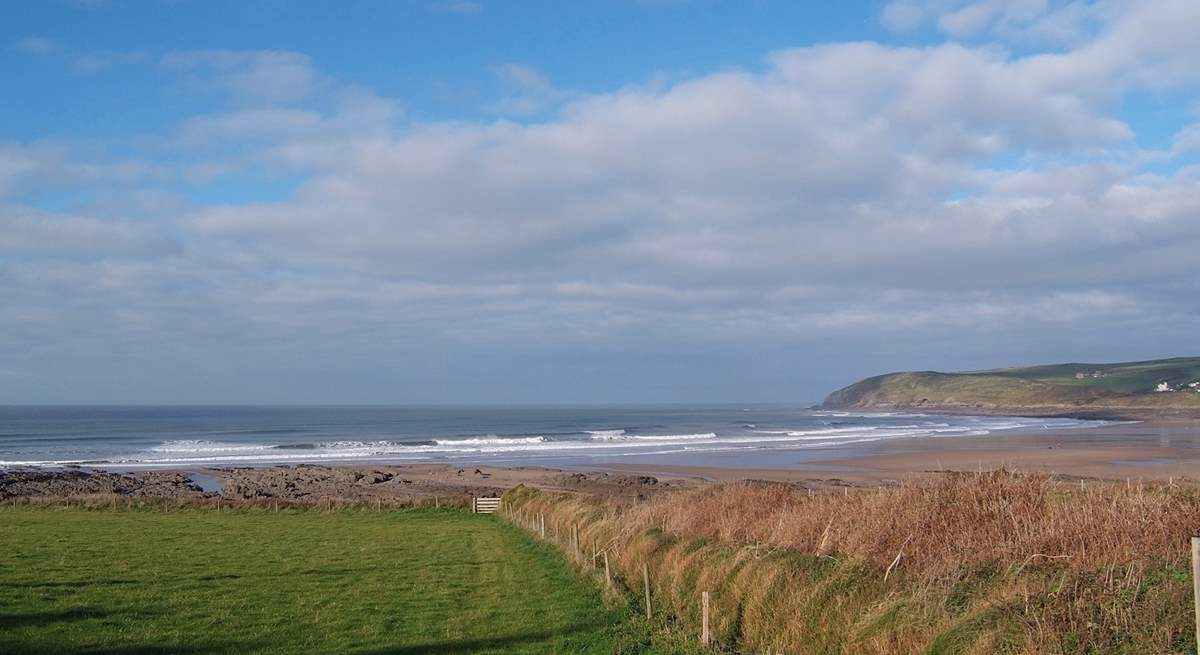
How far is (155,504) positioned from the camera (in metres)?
33.7

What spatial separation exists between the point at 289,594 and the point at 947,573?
440 inches

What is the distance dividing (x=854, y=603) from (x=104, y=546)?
19.4 m

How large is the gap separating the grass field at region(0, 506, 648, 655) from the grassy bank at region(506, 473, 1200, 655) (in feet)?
4.89

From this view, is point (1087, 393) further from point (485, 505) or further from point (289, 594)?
point (289, 594)

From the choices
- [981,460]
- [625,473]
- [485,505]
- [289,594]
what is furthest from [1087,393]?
[289,594]

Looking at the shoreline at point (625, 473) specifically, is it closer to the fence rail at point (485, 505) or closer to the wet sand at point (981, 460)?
the wet sand at point (981, 460)

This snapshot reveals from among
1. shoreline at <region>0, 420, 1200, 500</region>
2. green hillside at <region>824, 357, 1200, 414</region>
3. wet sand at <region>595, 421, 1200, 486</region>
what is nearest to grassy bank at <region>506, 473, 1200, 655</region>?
shoreline at <region>0, 420, 1200, 500</region>

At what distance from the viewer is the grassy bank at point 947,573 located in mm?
6848

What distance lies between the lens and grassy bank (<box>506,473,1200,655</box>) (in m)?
6.85

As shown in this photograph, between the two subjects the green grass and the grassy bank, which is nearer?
the grassy bank

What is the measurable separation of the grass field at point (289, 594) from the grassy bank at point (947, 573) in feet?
4.89

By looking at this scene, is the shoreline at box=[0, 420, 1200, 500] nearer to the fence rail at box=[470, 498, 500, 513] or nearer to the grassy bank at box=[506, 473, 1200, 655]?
the fence rail at box=[470, 498, 500, 513]

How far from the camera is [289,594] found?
48.9ft

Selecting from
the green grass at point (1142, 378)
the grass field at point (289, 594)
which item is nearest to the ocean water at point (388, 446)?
the grass field at point (289, 594)
